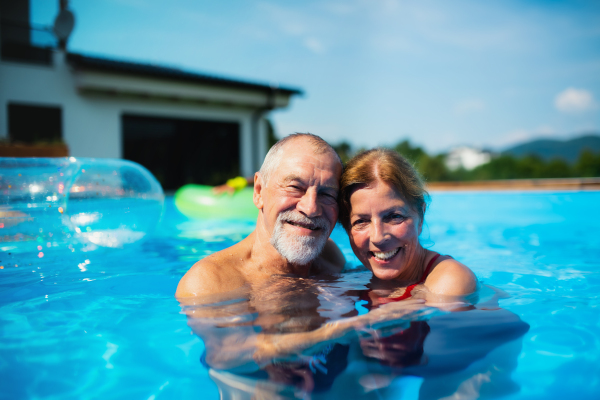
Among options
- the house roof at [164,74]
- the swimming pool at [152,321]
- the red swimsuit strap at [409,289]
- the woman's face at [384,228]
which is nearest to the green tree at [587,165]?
the house roof at [164,74]

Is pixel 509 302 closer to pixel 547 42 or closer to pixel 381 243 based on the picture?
pixel 381 243

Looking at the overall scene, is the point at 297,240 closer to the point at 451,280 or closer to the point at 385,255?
the point at 385,255

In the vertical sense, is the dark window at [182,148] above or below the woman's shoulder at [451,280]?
above

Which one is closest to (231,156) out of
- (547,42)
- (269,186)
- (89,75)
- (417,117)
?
(89,75)

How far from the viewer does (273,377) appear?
1442 mm

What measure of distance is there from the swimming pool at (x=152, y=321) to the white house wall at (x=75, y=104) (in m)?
8.74

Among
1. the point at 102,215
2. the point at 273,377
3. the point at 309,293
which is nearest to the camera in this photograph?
the point at 273,377

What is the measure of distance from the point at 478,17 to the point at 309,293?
22200 mm

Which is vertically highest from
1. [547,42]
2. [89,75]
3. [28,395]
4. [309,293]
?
[547,42]

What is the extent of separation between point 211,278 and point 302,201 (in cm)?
61

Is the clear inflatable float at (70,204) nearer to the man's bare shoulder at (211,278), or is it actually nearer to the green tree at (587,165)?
the man's bare shoulder at (211,278)

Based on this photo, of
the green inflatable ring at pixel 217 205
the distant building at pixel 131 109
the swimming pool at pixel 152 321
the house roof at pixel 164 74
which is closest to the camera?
the swimming pool at pixel 152 321

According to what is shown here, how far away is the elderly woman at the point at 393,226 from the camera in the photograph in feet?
6.45

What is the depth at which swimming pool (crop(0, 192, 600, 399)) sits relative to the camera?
1.55 metres
